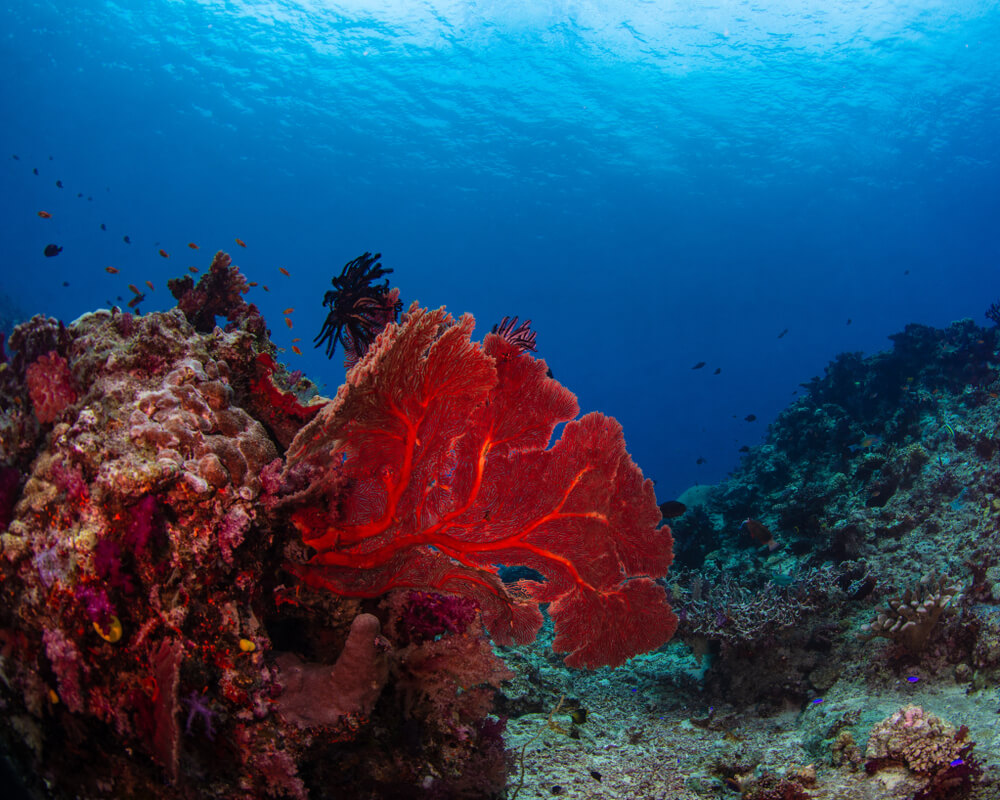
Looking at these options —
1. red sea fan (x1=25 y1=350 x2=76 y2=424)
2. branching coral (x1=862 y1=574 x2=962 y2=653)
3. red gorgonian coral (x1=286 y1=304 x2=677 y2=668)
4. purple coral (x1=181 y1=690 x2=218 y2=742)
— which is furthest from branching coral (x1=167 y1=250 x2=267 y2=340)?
branching coral (x1=862 y1=574 x2=962 y2=653)

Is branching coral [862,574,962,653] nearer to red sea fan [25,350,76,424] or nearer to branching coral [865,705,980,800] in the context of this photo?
branching coral [865,705,980,800]

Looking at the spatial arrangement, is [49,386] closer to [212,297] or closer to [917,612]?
[212,297]

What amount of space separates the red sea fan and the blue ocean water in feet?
63.6

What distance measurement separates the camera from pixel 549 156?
50.0m

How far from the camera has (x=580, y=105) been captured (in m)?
41.3

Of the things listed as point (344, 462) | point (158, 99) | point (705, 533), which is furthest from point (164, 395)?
point (158, 99)

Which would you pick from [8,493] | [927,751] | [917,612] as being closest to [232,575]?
[8,493]

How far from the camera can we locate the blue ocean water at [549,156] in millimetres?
34906

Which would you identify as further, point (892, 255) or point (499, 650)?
point (892, 255)

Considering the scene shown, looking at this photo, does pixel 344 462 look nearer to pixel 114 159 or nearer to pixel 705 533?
pixel 705 533

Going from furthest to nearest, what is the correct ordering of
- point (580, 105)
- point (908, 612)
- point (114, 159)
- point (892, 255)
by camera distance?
1. point (892, 255)
2. point (114, 159)
3. point (580, 105)
4. point (908, 612)

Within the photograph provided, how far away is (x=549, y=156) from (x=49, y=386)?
177ft

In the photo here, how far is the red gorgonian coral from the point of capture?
2975 mm

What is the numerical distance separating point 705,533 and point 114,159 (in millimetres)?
94935
